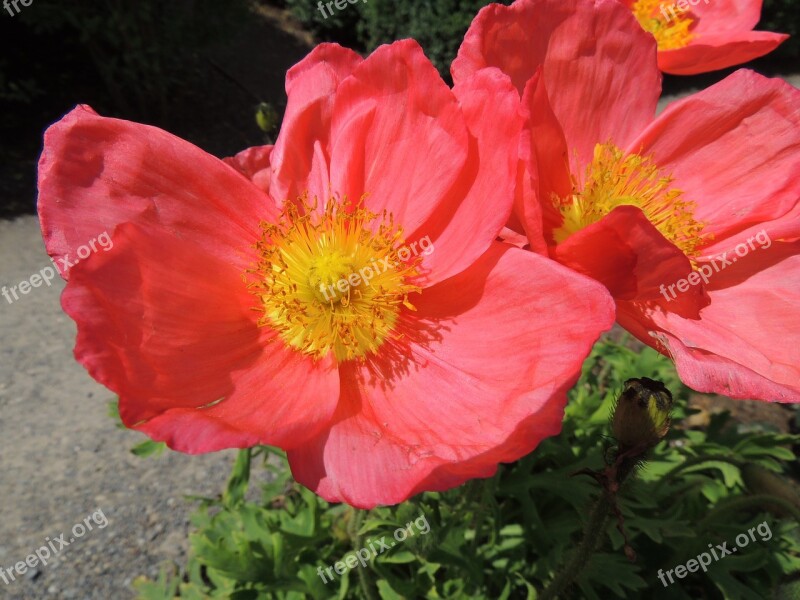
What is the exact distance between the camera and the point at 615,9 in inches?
48.9

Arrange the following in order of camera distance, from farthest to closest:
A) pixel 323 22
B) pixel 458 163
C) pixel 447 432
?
1. pixel 323 22
2. pixel 458 163
3. pixel 447 432

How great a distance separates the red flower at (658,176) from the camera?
3.52ft

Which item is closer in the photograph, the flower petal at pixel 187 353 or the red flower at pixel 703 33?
the flower petal at pixel 187 353

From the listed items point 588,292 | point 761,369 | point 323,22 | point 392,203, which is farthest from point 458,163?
point 323,22

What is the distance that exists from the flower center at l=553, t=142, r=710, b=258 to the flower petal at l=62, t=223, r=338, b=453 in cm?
62

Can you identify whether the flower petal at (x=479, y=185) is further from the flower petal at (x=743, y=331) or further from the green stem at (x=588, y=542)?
the green stem at (x=588, y=542)

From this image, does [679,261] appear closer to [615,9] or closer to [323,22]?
[615,9]

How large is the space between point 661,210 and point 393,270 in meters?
0.61

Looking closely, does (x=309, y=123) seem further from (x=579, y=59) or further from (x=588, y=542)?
(x=588, y=542)

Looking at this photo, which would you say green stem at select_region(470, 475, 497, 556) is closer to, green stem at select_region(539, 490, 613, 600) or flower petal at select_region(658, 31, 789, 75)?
green stem at select_region(539, 490, 613, 600)

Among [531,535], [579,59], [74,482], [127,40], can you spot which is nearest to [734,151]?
[579,59]

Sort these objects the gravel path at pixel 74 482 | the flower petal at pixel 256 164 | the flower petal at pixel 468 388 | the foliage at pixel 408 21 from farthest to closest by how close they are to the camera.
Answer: the foliage at pixel 408 21 < the gravel path at pixel 74 482 < the flower petal at pixel 256 164 < the flower petal at pixel 468 388

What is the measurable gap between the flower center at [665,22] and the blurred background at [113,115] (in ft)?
4.25

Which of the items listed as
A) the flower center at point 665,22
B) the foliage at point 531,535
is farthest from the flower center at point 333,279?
the flower center at point 665,22
